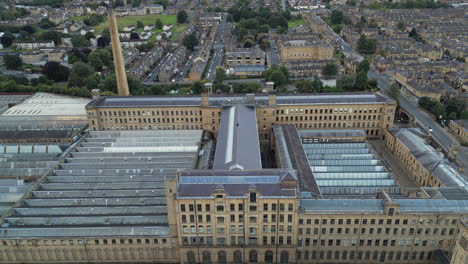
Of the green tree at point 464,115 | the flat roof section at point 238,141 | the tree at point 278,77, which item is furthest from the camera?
the tree at point 278,77

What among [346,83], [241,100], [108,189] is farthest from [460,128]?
[108,189]

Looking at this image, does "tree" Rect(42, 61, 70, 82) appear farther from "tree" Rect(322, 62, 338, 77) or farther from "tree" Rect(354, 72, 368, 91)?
"tree" Rect(354, 72, 368, 91)

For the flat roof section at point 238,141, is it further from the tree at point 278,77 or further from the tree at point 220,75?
the tree at point 220,75

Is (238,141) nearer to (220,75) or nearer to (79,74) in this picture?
(220,75)

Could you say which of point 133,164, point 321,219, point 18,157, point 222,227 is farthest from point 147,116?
point 321,219

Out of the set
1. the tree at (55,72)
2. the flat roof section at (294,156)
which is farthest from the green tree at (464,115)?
the tree at (55,72)

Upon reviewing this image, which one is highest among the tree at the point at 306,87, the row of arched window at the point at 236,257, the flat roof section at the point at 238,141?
the flat roof section at the point at 238,141

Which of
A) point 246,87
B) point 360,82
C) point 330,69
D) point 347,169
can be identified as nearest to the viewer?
point 347,169
